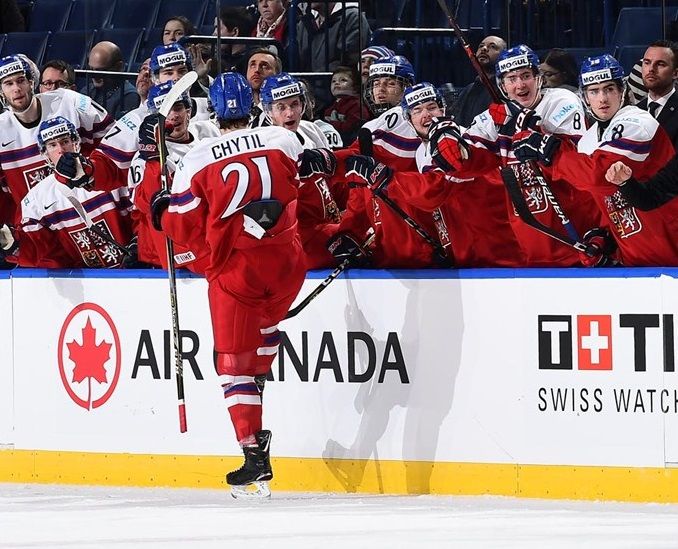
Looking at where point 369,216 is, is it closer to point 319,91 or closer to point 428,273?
point 428,273

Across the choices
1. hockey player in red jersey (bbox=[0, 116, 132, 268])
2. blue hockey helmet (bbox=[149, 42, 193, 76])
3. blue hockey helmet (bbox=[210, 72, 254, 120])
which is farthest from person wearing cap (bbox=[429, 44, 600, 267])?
hockey player in red jersey (bbox=[0, 116, 132, 268])

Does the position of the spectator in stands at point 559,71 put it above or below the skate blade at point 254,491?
above

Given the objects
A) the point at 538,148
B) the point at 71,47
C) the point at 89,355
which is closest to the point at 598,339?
the point at 538,148

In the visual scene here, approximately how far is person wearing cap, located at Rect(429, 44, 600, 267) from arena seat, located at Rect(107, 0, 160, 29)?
4.03 meters

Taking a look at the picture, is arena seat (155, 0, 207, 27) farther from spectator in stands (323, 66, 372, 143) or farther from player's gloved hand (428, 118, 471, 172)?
player's gloved hand (428, 118, 471, 172)

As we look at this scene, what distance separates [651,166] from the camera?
5742 millimetres

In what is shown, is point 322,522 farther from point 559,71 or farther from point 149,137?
point 559,71

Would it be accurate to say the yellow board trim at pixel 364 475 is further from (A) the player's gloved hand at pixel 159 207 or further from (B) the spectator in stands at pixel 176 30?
(B) the spectator in stands at pixel 176 30

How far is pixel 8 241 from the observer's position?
6867 millimetres

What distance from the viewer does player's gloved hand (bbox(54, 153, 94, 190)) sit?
21.4 ft

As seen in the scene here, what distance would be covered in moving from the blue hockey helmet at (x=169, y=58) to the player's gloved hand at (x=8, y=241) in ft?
2.88

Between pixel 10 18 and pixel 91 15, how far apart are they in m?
0.47

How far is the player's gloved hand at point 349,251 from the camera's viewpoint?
6.31 m

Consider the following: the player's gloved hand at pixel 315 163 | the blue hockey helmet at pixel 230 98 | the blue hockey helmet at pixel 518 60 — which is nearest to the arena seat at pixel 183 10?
the player's gloved hand at pixel 315 163
